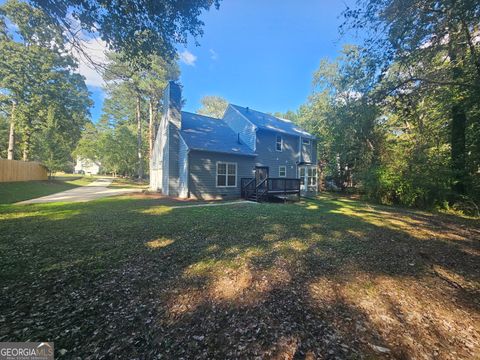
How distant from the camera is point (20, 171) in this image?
19.9m

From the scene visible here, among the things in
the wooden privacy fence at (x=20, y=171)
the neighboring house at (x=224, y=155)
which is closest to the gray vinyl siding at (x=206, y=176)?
the neighboring house at (x=224, y=155)

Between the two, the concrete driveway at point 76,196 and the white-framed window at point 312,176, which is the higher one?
the white-framed window at point 312,176

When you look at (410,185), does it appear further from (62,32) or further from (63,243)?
(62,32)

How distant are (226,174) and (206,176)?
1.48m

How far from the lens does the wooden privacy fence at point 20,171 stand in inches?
693

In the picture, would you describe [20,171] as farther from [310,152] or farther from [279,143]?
[310,152]

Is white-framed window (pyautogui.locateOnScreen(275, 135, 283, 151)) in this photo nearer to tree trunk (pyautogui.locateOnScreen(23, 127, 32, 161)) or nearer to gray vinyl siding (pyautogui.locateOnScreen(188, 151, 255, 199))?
gray vinyl siding (pyautogui.locateOnScreen(188, 151, 255, 199))

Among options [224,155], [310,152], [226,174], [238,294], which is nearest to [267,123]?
[310,152]

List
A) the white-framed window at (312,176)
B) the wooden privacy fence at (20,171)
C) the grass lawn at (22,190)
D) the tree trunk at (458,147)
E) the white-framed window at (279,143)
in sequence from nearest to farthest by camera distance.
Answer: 1. the tree trunk at (458,147)
2. the grass lawn at (22,190)
3. the white-framed window at (279,143)
4. the wooden privacy fence at (20,171)
5. the white-framed window at (312,176)

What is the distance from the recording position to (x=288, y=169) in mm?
17875

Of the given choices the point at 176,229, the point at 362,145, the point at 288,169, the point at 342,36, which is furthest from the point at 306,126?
the point at 176,229

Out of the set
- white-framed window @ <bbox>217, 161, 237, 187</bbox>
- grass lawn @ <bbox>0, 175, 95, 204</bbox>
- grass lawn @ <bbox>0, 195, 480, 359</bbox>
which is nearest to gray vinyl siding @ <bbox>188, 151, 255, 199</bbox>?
white-framed window @ <bbox>217, 161, 237, 187</bbox>

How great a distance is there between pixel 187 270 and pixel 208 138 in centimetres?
1223

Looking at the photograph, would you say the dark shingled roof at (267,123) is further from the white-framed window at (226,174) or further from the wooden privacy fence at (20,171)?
the wooden privacy fence at (20,171)
